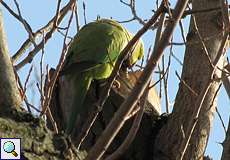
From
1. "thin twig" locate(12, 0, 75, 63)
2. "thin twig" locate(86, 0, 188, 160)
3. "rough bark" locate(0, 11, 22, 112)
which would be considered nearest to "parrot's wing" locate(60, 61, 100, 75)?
"thin twig" locate(12, 0, 75, 63)

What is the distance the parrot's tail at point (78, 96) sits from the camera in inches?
104

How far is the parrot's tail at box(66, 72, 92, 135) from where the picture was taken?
2646 millimetres

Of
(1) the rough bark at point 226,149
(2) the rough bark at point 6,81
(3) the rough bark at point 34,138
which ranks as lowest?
(3) the rough bark at point 34,138

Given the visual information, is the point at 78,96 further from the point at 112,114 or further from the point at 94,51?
the point at 94,51

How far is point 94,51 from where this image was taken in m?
3.54

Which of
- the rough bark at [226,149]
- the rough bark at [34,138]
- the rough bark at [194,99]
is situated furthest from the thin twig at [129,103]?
the rough bark at [194,99]

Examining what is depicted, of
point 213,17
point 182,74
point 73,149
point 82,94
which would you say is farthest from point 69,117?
point 73,149

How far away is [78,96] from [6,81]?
1415 millimetres

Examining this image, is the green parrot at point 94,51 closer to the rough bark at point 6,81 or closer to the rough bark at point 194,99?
the rough bark at point 194,99

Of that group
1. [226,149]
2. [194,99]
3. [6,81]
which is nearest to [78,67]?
[194,99]

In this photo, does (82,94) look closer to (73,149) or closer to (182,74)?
(182,74)

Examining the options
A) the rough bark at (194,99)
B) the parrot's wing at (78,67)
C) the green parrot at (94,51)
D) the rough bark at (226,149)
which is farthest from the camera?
the green parrot at (94,51)

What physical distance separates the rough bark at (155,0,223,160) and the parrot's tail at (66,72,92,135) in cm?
43

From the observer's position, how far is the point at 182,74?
8.24 feet
